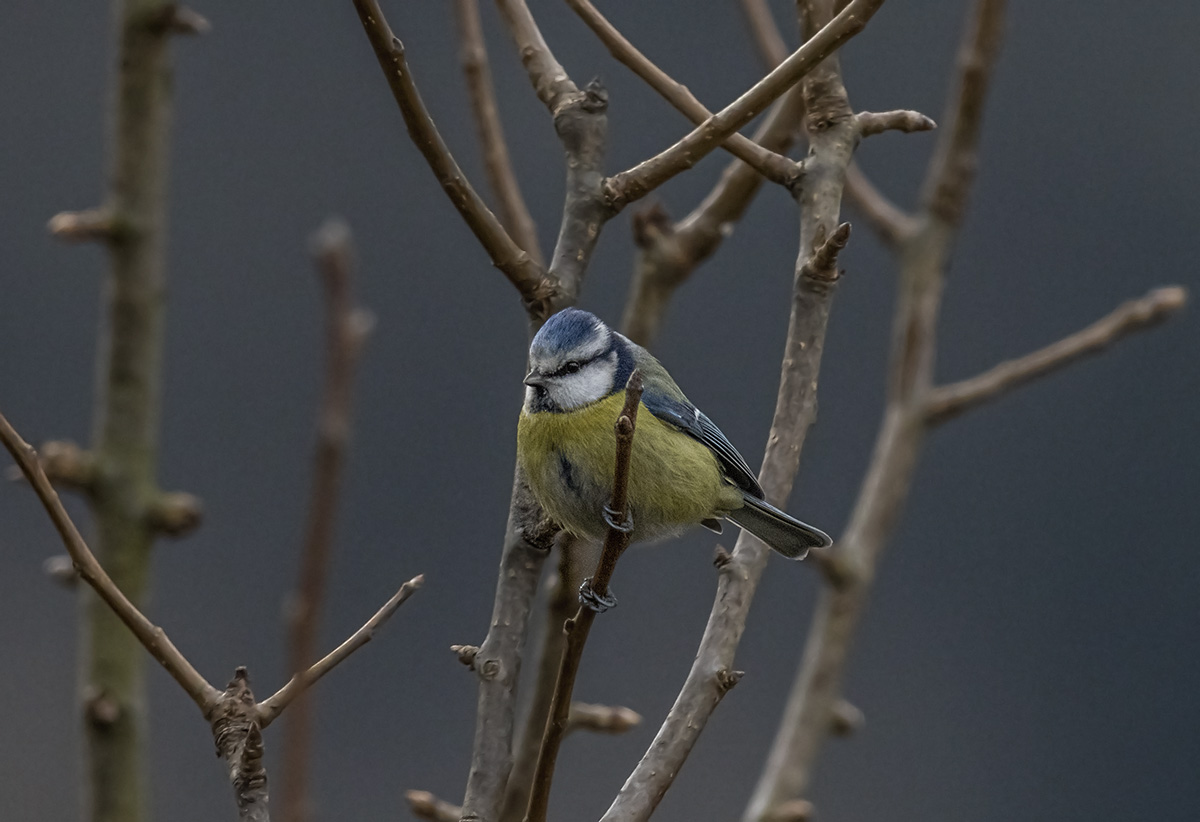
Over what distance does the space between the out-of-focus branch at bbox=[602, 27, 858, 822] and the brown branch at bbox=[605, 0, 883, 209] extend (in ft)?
0.55

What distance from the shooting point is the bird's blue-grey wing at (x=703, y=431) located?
6.75 feet

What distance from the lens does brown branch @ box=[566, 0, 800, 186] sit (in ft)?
5.07

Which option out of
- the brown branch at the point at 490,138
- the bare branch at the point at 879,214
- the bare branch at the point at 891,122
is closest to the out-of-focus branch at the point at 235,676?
the brown branch at the point at 490,138

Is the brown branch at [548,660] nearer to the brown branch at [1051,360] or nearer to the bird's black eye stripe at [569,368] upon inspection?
the bird's black eye stripe at [569,368]

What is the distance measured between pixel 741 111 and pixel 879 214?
2.34 feet

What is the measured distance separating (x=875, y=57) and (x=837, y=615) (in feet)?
20.8

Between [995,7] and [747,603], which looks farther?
[995,7]

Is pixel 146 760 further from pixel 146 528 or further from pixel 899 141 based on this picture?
Answer: pixel 899 141

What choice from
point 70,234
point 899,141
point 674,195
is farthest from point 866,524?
point 899,141

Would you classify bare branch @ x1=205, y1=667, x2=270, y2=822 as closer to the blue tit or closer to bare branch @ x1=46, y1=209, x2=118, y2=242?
bare branch @ x1=46, y1=209, x2=118, y2=242

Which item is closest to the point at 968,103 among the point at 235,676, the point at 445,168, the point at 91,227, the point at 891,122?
the point at 891,122

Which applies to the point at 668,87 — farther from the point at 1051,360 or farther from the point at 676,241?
the point at 1051,360

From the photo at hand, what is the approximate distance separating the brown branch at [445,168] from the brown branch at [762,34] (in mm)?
726

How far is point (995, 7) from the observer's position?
1812 mm
